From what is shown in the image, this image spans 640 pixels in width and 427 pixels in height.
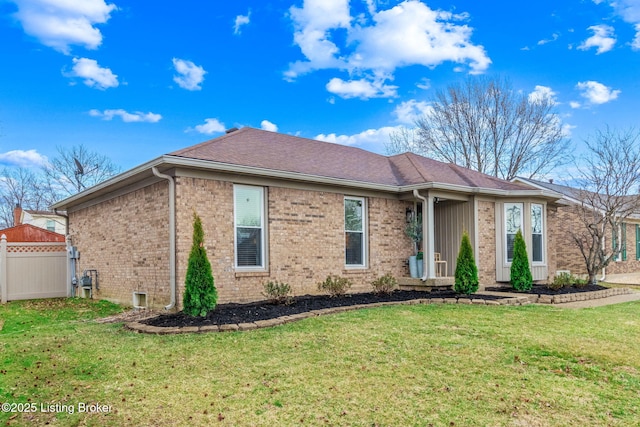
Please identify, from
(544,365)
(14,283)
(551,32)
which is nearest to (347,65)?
(551,32)

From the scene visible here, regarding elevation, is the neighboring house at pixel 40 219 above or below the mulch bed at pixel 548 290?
above

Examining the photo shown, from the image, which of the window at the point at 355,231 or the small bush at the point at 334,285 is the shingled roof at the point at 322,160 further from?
the small bush at the point at 334,285

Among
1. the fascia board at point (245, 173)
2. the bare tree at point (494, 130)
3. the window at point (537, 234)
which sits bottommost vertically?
the window at point (537, 234)

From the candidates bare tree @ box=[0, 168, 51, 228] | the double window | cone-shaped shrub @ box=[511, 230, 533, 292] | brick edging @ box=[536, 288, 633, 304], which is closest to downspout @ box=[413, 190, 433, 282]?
cone-shaped shrub @ box=[511, 230, 533, 292]

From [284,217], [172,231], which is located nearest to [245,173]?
[284,217]

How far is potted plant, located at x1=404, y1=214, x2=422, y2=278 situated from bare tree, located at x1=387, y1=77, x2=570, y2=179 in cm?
1568

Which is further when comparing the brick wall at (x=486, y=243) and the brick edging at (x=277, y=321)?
the brick wall at (x=486, y=243)

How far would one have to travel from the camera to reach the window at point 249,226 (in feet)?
31.0

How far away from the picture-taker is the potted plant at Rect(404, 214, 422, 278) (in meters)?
12.0

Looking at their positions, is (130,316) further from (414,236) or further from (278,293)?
(414,236)

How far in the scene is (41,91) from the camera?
61.3ft

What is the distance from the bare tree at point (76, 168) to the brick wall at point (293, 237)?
23.3 metres

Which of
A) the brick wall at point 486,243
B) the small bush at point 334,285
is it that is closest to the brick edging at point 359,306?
the small bush at point 334,285

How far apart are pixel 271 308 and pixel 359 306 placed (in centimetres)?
173
